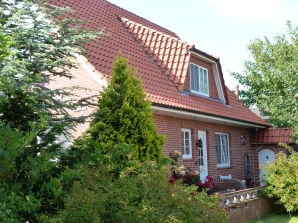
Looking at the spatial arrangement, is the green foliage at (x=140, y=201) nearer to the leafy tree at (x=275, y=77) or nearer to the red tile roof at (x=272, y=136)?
the leafy tree at (x=275, y=77)

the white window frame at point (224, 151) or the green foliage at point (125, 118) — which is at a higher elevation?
the green foliage at point (125, 118)

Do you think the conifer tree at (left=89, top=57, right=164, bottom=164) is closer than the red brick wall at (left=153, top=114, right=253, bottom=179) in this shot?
Yes

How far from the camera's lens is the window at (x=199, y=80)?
1686cm

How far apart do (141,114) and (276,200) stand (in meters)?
7.77

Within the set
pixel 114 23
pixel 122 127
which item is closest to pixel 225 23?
pixel 114 23

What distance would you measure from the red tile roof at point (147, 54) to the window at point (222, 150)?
1.22 metres

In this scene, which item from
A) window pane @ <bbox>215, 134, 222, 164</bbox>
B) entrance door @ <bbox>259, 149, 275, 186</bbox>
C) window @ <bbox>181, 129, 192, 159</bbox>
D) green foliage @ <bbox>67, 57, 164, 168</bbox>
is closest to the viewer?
green foliage @ <bbox>67, 57, 164, 168</bbox>

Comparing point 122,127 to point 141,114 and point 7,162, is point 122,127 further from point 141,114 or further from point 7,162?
point 7,162

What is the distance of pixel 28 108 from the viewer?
746cm

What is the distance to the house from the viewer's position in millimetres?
13164

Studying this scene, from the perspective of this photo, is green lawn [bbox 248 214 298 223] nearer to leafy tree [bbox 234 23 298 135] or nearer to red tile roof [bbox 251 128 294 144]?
leafy tree [bbox 234 23 298 135]

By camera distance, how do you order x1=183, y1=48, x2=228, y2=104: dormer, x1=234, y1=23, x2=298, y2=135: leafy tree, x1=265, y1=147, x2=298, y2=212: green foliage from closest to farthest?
x1=265, y1=147, x2=298, y2=212: green foliage
x1=183, y1=48, x2=228, y2=104: dormer
x1=234, y1=23, x2=298, y2=135: leafy tree

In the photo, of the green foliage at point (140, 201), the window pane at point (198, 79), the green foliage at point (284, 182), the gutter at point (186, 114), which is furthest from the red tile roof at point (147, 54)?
the green foliage at point (140, 201)

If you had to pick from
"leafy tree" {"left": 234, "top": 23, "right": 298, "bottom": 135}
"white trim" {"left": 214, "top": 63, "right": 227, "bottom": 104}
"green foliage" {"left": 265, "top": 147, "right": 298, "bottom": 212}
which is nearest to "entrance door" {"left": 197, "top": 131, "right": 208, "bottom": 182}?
"white trim" {"left": 214, "top": 63, "right": 227, "bottom": 104}
